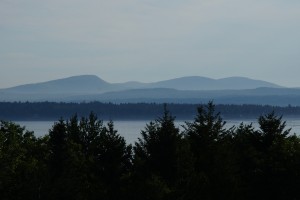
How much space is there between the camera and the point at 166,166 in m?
37.6

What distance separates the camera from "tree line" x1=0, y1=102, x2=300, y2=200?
3584cm

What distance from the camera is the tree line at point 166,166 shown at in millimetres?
35844

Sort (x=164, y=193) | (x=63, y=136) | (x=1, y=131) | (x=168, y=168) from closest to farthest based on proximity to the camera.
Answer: (x=164, y=193)
(x=168, y=168)
(x=63, y=136)
(x=1, y=131)

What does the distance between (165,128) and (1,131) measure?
1547 centimetres

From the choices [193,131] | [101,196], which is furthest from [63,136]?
[193,131]

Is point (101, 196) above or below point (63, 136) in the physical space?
below

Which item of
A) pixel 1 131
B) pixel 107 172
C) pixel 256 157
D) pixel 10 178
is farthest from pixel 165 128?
pixel 1 131

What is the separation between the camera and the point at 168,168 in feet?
124

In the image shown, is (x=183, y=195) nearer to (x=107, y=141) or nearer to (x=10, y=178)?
(x=107, y=141)

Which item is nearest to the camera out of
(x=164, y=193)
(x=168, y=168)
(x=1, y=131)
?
(x=164, y=193)

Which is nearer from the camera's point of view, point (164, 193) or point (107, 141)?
point (164, 193)

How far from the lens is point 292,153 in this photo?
41.6 m

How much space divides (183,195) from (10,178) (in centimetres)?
1253

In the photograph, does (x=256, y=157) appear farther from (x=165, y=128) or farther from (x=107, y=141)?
(x=107, y=141)
